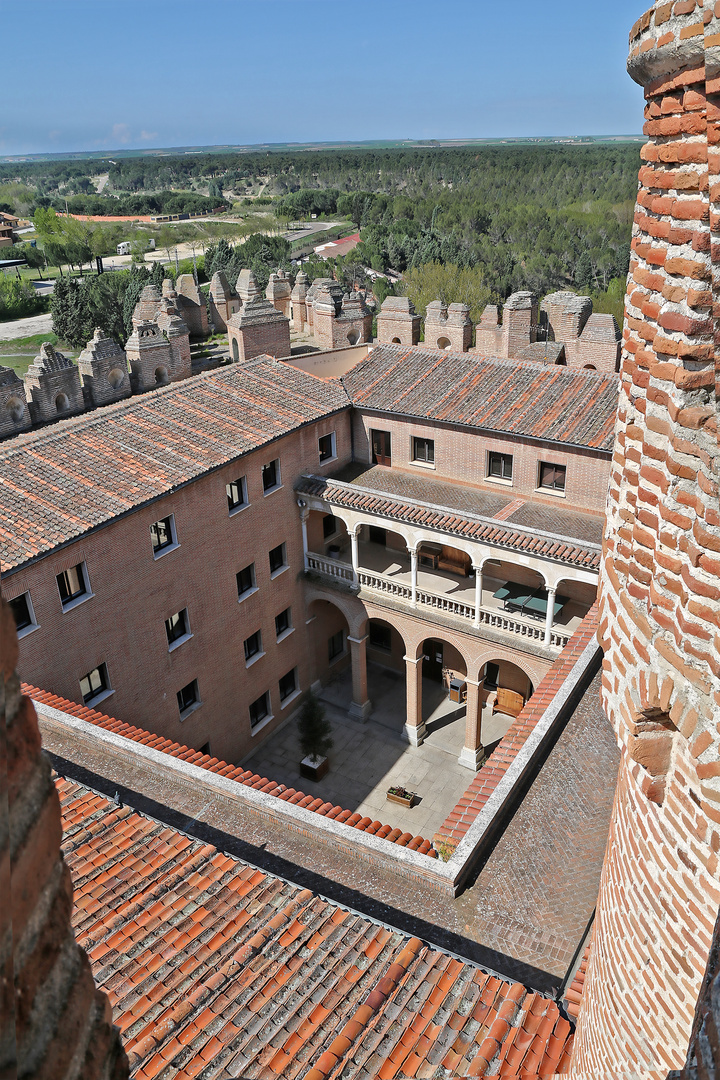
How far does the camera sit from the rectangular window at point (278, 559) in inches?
986

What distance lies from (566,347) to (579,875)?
64.3 feet

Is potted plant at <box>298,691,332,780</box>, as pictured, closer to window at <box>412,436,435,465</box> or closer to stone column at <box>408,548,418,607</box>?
stone column at <box>408,548,418,607</box>

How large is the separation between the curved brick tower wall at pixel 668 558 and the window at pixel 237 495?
61.2 ft

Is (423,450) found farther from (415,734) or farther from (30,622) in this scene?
(30,622)

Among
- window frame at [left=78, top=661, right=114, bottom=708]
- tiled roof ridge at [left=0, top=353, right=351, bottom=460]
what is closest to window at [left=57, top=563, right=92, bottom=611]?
window frame at [left=78, top=661, right=114, bottom=708]

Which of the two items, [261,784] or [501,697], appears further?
[501,697]

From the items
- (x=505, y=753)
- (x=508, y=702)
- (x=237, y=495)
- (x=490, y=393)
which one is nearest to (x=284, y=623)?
(x=237, y=495)

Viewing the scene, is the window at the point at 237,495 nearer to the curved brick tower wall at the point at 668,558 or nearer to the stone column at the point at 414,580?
the stone column at the point at 414,580

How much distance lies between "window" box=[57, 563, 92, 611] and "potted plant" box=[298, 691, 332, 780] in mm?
8532

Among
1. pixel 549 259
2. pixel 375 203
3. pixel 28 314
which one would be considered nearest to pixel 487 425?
pixel 549 259

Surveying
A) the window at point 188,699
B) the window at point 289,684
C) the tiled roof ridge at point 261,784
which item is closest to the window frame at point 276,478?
the window at point 188,699

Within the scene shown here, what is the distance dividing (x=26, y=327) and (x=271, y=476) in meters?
54.4

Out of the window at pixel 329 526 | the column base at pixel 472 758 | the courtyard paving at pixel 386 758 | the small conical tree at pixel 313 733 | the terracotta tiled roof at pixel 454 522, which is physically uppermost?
the terracotta tiled roof at pixel 454 522

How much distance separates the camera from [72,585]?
706 inches
